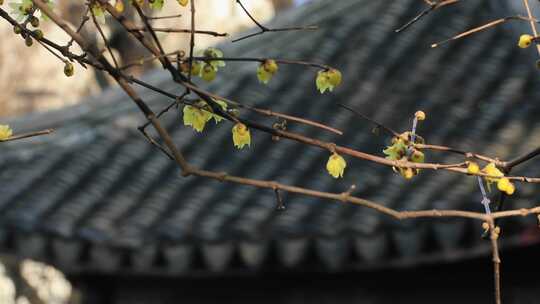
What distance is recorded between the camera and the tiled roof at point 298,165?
5.25m

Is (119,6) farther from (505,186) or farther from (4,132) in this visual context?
(505,186)

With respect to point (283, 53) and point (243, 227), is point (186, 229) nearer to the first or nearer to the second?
point (243, 227)

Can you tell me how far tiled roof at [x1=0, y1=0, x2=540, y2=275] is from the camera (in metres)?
5.25

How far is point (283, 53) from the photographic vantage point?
711 centimetres

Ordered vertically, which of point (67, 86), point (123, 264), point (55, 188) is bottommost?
point (123, 264)

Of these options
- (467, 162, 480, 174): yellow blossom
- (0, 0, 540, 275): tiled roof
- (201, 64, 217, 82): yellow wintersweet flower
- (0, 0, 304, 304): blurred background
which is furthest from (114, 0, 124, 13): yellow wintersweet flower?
(0, 0, 304, 304): blurred background

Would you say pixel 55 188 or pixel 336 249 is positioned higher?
pixel 55 188

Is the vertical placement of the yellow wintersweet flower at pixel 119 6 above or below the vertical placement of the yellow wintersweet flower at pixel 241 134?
above

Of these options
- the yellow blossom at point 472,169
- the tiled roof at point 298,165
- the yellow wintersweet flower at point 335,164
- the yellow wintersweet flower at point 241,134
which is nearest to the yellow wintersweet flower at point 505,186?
the yellow blossom at point 472,169

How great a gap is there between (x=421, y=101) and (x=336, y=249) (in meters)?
1.53

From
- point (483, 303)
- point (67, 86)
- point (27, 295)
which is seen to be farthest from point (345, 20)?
point (67, 86)

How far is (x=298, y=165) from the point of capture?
19.7ft

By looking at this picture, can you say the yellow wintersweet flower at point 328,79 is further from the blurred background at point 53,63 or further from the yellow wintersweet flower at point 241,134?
the blurred background at point 53,63

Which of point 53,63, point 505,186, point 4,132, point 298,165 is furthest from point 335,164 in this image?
point 53,63
